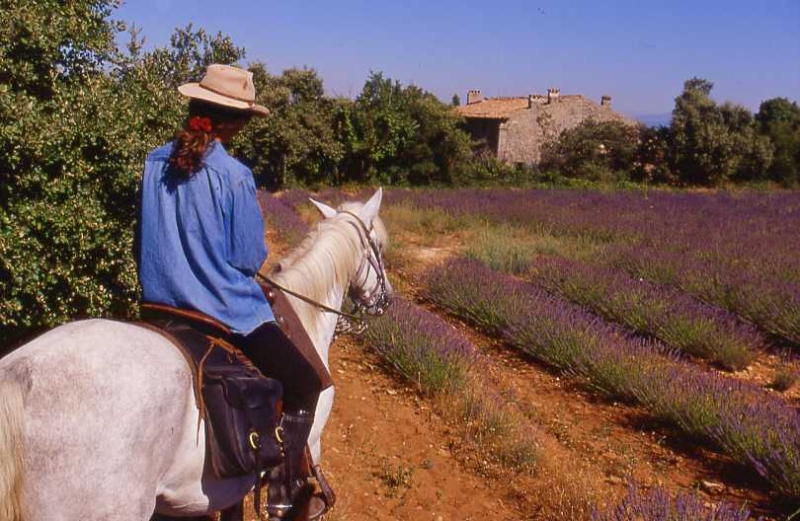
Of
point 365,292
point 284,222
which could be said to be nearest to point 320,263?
point 365,292

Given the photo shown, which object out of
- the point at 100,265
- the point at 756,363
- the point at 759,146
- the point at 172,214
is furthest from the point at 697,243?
the point at 759,146

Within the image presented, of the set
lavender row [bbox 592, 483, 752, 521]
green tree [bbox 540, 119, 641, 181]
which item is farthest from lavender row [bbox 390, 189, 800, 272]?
green tree [bbox 540, 119, 641, 181]

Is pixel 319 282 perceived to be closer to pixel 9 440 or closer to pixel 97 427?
pixel 97 427

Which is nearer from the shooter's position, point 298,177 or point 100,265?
point 100,265

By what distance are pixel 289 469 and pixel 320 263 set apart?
104 cm

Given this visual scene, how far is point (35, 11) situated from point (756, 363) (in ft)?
24.7

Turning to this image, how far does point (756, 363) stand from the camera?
25.0ft

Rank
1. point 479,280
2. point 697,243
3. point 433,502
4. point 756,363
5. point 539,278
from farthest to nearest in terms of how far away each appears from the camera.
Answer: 1. point 697,243
2. point 539,278
3. point 479,280
4. point 756,363
5. point 433,502

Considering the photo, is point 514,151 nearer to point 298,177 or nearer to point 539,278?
point 298,177

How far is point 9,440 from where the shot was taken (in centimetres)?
204

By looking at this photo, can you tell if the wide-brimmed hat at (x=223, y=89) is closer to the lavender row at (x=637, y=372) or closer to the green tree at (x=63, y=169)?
the green tree at (x=63, y=169)

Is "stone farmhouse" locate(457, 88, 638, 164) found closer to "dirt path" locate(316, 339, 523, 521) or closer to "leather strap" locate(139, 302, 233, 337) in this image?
"dirt path" locate(316, 339, 523, 521)

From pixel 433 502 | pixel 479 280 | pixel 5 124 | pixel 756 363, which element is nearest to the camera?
pixel 5 124

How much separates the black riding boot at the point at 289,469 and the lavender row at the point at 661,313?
5.70 m
